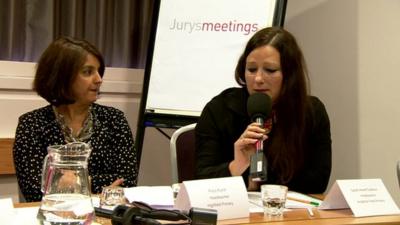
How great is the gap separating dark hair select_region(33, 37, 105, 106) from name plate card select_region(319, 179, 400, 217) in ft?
3.68

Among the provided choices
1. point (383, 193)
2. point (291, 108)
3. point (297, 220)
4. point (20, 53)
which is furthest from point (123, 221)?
point (20, 53)

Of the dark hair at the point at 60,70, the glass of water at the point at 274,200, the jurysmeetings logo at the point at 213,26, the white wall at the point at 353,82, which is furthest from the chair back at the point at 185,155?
the white wall at the point at 353,82

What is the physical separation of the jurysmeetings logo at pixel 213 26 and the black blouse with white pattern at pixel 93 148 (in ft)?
2.31

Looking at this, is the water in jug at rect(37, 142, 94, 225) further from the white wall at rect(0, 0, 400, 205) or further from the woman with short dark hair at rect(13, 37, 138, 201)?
the white wall at rect(0, 0, 400, 205)

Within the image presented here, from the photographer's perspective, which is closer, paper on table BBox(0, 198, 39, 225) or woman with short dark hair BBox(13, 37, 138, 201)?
paper on table BBox(0, 198, 39, 225)

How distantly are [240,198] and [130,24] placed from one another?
6.58ft

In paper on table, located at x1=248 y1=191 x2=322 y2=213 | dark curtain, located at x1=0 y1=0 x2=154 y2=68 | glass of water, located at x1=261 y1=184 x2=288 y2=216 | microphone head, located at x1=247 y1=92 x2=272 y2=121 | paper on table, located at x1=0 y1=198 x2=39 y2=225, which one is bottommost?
paper on table, located at x1=0 y1=198 x2=39 y2=225

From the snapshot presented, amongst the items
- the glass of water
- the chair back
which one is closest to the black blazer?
the chair back

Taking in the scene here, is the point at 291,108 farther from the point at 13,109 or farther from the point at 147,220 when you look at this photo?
the point at 13,109

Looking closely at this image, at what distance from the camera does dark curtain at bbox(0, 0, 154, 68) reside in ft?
9.03

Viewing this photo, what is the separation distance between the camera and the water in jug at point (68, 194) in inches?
39.8

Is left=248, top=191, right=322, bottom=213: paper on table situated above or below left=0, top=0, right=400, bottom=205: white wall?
below

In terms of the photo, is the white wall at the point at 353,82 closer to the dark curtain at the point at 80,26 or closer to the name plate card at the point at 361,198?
the dark curtain at the point at 80,26

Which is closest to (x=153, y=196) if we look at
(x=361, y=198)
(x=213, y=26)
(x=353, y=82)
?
(x=361, y=198)
